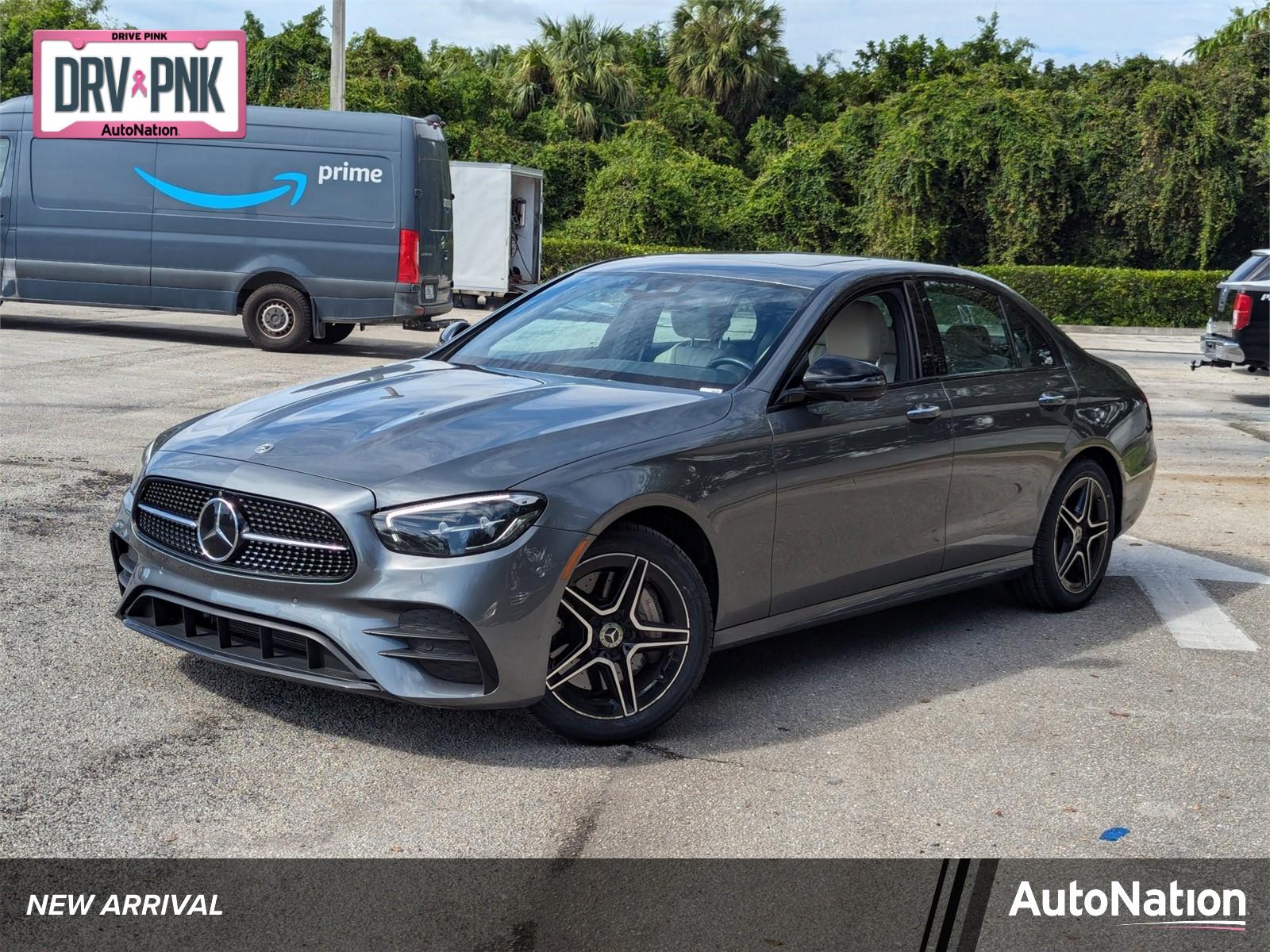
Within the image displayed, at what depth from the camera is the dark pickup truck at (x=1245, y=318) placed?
1611 centimetres

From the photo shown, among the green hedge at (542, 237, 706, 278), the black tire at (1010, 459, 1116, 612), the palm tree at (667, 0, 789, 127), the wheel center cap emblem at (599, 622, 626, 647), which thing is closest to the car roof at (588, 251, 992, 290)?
the black tire at (1010, 459, 1116, 612)

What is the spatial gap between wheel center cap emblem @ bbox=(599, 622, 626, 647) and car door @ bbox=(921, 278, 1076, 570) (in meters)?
1.83

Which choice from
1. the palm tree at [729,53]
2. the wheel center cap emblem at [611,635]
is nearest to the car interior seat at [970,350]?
the wheel center cap emblem at [611,635]

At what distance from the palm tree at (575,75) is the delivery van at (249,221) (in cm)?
3188

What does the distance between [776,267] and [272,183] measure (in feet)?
41.9

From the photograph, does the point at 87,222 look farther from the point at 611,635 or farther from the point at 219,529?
the point at 611,635

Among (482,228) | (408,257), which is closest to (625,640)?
(408,257)

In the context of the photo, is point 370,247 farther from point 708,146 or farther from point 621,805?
point 708,146

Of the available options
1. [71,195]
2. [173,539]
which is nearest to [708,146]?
[71,195]

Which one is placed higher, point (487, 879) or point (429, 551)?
point (429, 551)

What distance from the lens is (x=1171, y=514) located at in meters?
9.48

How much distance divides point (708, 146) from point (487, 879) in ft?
160

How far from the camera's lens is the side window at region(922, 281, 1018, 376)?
6.11m

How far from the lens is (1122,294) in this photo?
31672 millimetres
